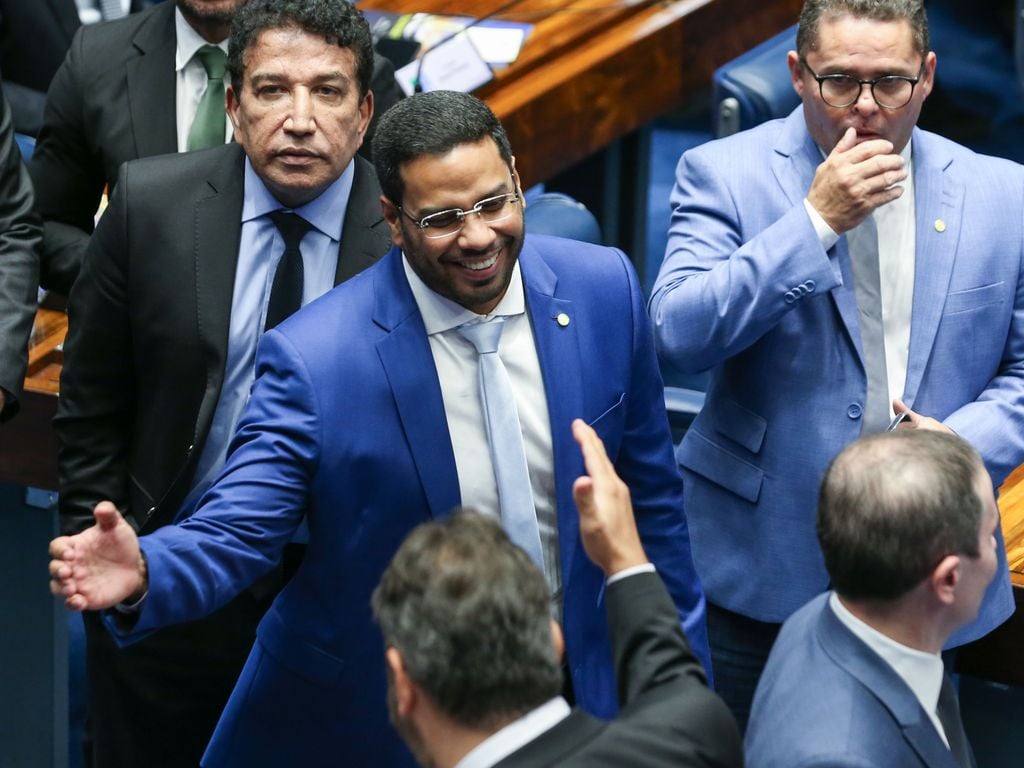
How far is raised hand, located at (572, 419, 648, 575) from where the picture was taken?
1772 millimetres

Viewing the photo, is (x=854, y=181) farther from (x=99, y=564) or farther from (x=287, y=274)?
(x=99, y=564)

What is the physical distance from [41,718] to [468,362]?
1.43 meters

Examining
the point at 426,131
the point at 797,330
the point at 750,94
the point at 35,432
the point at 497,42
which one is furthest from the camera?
the point at 497,42

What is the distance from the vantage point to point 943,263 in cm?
228

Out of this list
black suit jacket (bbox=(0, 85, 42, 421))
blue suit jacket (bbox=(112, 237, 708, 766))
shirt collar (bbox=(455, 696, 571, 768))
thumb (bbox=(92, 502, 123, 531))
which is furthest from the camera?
black suit jacket (bbox=(0, 85, 42, 421))

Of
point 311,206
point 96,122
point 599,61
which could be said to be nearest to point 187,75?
point 96,122

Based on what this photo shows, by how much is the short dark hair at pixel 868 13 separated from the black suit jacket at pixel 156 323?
1.98 ft

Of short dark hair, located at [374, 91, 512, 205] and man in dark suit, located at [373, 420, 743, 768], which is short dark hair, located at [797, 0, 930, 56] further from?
man in dark suit, located at [373, 420, 743, 768]

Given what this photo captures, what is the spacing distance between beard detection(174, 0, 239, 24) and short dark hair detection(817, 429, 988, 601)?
1340 millimetres

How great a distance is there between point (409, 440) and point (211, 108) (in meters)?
0.90

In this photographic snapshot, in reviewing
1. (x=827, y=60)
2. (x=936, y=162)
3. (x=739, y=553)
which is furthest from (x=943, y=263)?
(x=739, y=553)

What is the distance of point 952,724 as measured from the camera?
182 centimetres

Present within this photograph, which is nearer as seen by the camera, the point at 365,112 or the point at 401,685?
the point at 401,685

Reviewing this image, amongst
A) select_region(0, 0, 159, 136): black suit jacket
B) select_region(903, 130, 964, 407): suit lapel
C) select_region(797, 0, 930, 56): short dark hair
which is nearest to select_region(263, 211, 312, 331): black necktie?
select_region(797, 0, 930, 56): short dark hair
